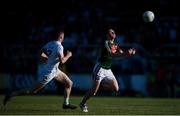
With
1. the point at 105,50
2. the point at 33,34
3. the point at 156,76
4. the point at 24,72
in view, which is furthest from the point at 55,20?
the point at 105,50

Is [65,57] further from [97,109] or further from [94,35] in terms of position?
[94,35]

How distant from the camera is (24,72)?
40031mm

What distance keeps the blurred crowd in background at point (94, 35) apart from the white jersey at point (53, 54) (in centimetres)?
1630

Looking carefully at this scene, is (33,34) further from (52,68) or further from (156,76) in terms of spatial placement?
(52,68)

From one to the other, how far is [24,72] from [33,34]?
9.57 feet

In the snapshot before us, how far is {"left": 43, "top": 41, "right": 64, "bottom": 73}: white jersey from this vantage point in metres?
21.5

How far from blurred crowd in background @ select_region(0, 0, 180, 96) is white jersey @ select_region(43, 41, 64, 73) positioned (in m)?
16.3

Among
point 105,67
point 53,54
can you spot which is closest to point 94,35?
point 105,67

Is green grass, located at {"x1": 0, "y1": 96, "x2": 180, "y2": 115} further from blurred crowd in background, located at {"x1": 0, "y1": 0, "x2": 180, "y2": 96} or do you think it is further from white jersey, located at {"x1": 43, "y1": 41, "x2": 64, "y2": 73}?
blurred crowd in background, located at {"x1": 0, "y1": 0, "x2": 180, "y2": 96}

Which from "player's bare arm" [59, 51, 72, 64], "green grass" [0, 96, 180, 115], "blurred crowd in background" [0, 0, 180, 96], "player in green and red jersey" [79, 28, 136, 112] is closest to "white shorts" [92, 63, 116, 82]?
"player in green and red jersey" [79, 28, 136, 112]

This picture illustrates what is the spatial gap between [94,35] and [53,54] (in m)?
19.7

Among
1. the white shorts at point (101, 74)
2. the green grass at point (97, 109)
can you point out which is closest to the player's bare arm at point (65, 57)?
the white shorts at point (101, 74)

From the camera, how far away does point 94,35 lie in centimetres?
4131

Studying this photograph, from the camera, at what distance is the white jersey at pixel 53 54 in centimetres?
2152
